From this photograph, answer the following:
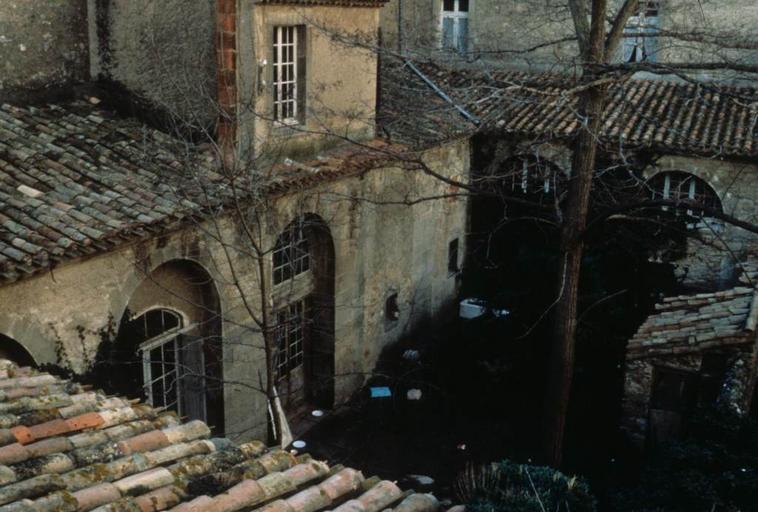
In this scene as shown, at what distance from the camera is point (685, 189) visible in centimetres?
1991

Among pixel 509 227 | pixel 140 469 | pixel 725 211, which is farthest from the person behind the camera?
pixel 509 227

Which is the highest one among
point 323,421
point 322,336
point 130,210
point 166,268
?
point 130,210

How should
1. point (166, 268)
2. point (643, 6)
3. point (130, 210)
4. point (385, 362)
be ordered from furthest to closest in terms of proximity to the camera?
point (643, 6), point (385, 362), point (166, 268), point (130, 210)

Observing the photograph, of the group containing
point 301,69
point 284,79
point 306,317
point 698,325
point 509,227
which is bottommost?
point 306,317

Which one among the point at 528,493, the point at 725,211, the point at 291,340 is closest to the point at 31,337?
the point at 528,493

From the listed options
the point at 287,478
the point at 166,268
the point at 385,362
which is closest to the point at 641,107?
the point at 385,362

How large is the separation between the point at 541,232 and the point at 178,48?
31.7 ft

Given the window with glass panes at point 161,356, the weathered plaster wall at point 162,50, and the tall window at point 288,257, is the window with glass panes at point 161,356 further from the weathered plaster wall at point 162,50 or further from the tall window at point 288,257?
the weathered plaster wall at point 162,50

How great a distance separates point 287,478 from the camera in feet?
19.9

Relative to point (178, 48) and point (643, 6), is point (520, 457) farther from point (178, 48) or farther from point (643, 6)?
point (643, 6)

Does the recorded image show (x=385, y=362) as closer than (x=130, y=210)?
No

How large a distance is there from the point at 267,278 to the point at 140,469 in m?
8.44

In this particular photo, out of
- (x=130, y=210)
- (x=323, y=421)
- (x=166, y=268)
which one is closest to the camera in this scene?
(x=130, y=210)

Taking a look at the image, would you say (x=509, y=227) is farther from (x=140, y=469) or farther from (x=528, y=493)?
(x=140, y=469)
